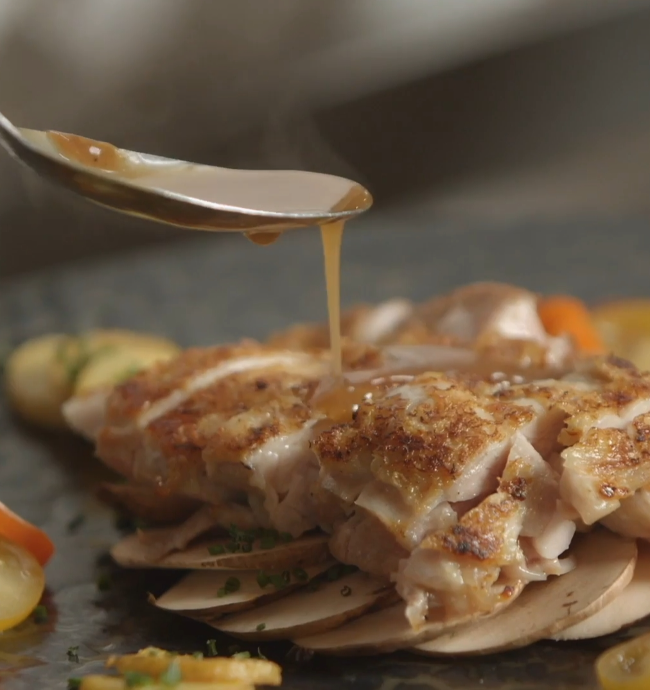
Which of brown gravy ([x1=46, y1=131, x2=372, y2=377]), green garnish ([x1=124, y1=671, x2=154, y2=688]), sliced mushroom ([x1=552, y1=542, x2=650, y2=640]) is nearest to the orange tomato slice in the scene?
green garnish ([x1=124, y1=671, x2=154, y2=688])

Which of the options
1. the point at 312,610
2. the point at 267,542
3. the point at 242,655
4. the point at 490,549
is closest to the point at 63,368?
the point at 267,542

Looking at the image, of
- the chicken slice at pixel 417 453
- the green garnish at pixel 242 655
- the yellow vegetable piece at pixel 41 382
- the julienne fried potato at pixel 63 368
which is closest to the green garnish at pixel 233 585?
the green garnish at pixel 242 655

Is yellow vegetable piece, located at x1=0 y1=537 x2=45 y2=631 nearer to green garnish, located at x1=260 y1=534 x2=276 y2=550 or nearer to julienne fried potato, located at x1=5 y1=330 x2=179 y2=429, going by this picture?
green garnish, located at x1=260 y1=534 x2=276 y2=550

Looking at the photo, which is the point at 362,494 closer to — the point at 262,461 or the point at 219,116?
the point at 262,461

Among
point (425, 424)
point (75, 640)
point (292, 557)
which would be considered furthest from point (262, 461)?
point (75, 640)

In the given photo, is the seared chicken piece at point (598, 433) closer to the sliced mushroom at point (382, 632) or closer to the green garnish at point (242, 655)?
the sliced mushroom at point (382, 632)

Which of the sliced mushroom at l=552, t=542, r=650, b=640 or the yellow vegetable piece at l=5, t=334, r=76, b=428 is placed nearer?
the sliced mushroom at l=552, t=542, r=650, b=640
